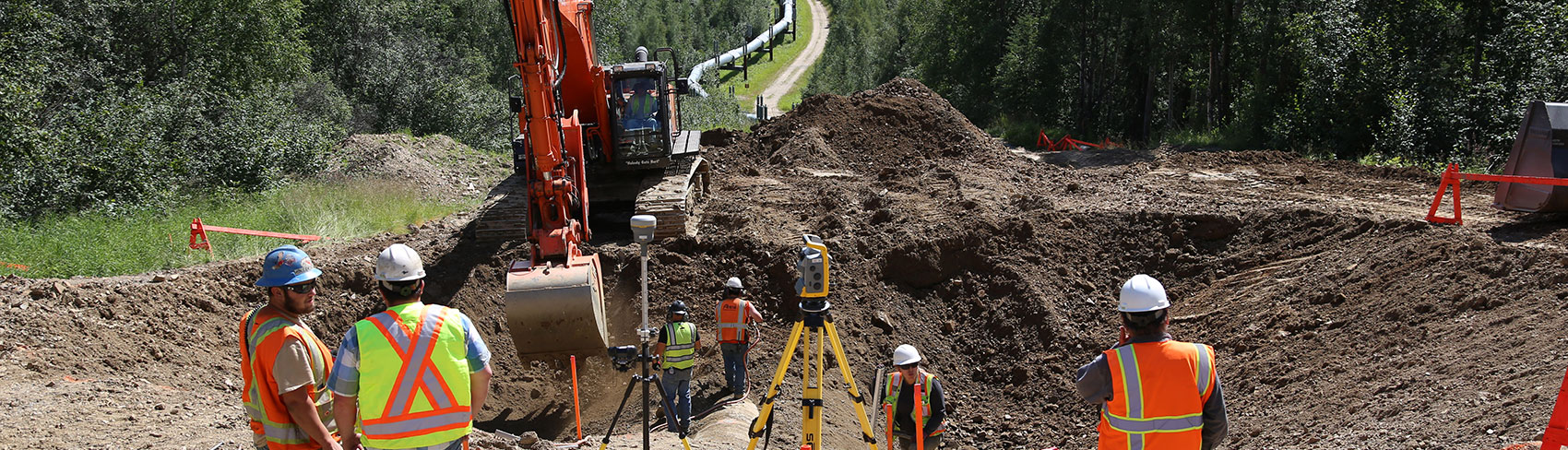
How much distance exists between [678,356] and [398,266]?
190 inches

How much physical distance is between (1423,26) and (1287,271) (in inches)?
374

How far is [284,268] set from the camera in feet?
14.2

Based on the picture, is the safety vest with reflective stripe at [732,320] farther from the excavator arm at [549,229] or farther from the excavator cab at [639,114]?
the excavator cab at [639,114]

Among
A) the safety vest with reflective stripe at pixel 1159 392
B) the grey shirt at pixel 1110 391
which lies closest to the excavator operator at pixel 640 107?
the grey shirt at pixel 1110 391

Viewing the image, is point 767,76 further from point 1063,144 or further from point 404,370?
point 404,370

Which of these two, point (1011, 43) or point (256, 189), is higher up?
point (1011, 43)

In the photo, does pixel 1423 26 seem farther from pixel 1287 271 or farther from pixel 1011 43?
pixel 1011 43

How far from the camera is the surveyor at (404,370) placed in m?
4.13

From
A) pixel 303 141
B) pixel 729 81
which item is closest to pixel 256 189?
pixel 303 141

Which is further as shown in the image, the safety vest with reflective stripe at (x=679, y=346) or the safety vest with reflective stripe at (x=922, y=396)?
the safety vest with reflective stripe at (x=679, y=346)

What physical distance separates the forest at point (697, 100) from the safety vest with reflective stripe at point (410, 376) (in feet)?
23.6

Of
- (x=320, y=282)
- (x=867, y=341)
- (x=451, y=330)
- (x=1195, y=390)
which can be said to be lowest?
(x=867, y=341)

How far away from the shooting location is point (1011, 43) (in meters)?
30.4

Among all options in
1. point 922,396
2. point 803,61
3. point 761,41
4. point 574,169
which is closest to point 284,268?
point 922,396
